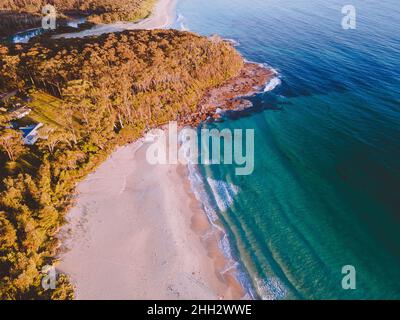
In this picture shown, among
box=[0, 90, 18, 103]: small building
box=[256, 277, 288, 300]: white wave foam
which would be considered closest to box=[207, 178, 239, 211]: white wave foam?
box=[256, 277, 288, 300]: white wave foam

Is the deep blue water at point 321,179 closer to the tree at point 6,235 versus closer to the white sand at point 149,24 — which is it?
the tree at point 6,235

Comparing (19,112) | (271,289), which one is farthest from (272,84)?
(19,112)

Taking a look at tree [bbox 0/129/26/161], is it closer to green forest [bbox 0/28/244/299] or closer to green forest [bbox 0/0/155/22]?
green forest [bbox 0/28/244/299]

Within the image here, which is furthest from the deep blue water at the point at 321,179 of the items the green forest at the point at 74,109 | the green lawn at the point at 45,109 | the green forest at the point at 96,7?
the green forest at the point at 96,7

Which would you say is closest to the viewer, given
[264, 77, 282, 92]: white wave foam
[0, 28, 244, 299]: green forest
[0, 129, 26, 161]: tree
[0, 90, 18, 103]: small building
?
[0, 28, 244, 299]: green forest

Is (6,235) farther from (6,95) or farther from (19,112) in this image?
(6,95)

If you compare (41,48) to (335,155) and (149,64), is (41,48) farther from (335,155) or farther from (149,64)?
(335,155)
